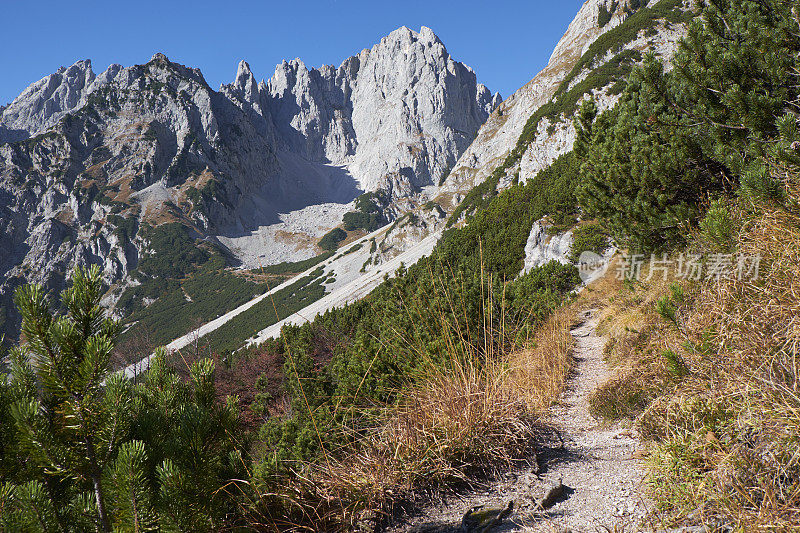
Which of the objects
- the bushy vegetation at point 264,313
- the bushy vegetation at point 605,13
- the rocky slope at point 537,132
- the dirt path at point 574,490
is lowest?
the dirt path at point 574,490

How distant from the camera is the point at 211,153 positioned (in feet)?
486

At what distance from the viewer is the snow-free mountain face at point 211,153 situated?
12306 cm

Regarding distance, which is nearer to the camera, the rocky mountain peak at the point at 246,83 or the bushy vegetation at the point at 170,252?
the bushy vegetation at the point at 170,252

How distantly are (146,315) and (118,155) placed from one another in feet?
226

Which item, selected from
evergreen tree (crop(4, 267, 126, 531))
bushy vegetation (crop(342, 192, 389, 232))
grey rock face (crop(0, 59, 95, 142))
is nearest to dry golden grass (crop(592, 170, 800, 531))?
evergreen tree (crop(4, 267, 126, 531))

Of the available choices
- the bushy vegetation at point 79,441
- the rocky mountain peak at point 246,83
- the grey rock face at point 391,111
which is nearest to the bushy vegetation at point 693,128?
the bushy vegetation at point 79,441

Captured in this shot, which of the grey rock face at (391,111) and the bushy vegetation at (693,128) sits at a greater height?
the grey rock face at (391,111)

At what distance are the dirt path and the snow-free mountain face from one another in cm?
9831

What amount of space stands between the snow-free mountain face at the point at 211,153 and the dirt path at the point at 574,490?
98305 millimetres

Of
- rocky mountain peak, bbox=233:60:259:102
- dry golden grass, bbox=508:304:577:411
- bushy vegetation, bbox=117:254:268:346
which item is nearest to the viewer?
dry golden grass, bbox=508:304:577:411

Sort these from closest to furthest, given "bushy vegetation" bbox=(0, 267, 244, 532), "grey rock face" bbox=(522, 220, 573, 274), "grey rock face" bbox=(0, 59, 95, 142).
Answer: "bushy vegetation" bbox=(0, 267, 244, 532), "grey rock face" bbox=(522, 220, 573, 274), "grey rock face" bbox=(0, 59, 95, 142)

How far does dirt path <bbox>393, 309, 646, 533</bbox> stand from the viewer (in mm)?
2506

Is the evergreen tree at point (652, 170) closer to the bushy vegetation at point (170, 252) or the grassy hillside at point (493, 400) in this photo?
the grassy hillside at point (493, 400)

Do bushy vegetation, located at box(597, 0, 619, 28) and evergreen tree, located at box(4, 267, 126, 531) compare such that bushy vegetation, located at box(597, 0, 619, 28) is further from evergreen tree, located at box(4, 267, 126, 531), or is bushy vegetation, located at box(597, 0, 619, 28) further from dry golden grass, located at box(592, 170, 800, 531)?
evergreen tree, located at box(4, 267, 126, 531)
